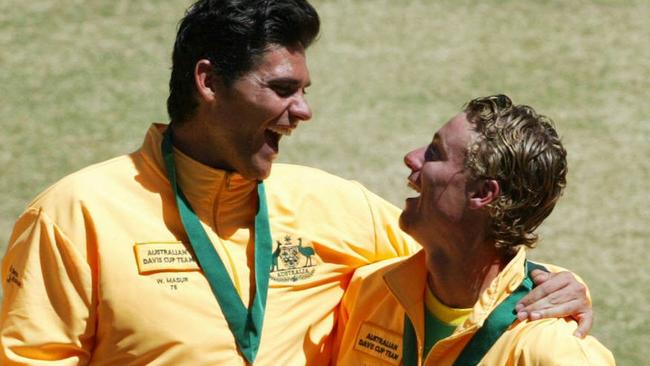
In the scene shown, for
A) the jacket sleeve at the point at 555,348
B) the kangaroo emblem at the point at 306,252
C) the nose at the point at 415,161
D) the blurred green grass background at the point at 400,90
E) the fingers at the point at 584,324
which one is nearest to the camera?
the jacket sleeve at the point at 555,348

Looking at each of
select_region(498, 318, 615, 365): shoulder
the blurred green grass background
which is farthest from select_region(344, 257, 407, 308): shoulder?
the blurred green grass background

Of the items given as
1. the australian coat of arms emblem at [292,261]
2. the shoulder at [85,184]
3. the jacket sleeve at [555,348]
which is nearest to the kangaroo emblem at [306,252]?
the australian coat of arms emblem at [292,261]

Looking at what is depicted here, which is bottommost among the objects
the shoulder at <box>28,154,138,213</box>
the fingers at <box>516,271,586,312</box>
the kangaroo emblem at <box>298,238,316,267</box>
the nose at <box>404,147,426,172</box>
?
the kangaroo emblem at <box>298,238,316,267</box>

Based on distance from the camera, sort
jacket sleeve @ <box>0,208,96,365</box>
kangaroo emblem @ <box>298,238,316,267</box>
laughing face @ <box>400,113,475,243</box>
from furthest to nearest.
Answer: kangaroo emblem @ <box>298,238,316,267</box>, laughing face @ <box>400,113,475,243</box>, jacket sleeve @ <box>0,208,96,365</box>

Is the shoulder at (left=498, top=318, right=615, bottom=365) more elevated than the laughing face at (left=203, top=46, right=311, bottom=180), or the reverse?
the laughing face at (left=203, top=46, right=311, bottom=180)

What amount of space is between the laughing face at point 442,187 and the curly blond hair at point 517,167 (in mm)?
44

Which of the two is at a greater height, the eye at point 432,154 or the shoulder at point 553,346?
the eye at point 432,154

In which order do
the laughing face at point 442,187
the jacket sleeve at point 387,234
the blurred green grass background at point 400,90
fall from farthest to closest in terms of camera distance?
the blurred green grass background at point 400,90, the jacket sleeve at point 387,234, the laughing face at point 442,187

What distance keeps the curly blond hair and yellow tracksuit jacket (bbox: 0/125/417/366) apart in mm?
568

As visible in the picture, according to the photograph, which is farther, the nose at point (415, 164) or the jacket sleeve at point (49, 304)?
the nose at point (415, 164)

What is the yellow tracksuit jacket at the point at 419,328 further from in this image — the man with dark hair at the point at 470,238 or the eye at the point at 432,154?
the eye at the point at 432,154

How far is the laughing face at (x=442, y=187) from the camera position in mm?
4281

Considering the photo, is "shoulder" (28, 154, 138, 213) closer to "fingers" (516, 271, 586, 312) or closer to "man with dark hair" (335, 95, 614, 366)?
"man with dark hair" (335, 95, 614, 366)

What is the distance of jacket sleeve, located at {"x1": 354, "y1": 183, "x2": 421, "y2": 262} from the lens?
15.4 ft
